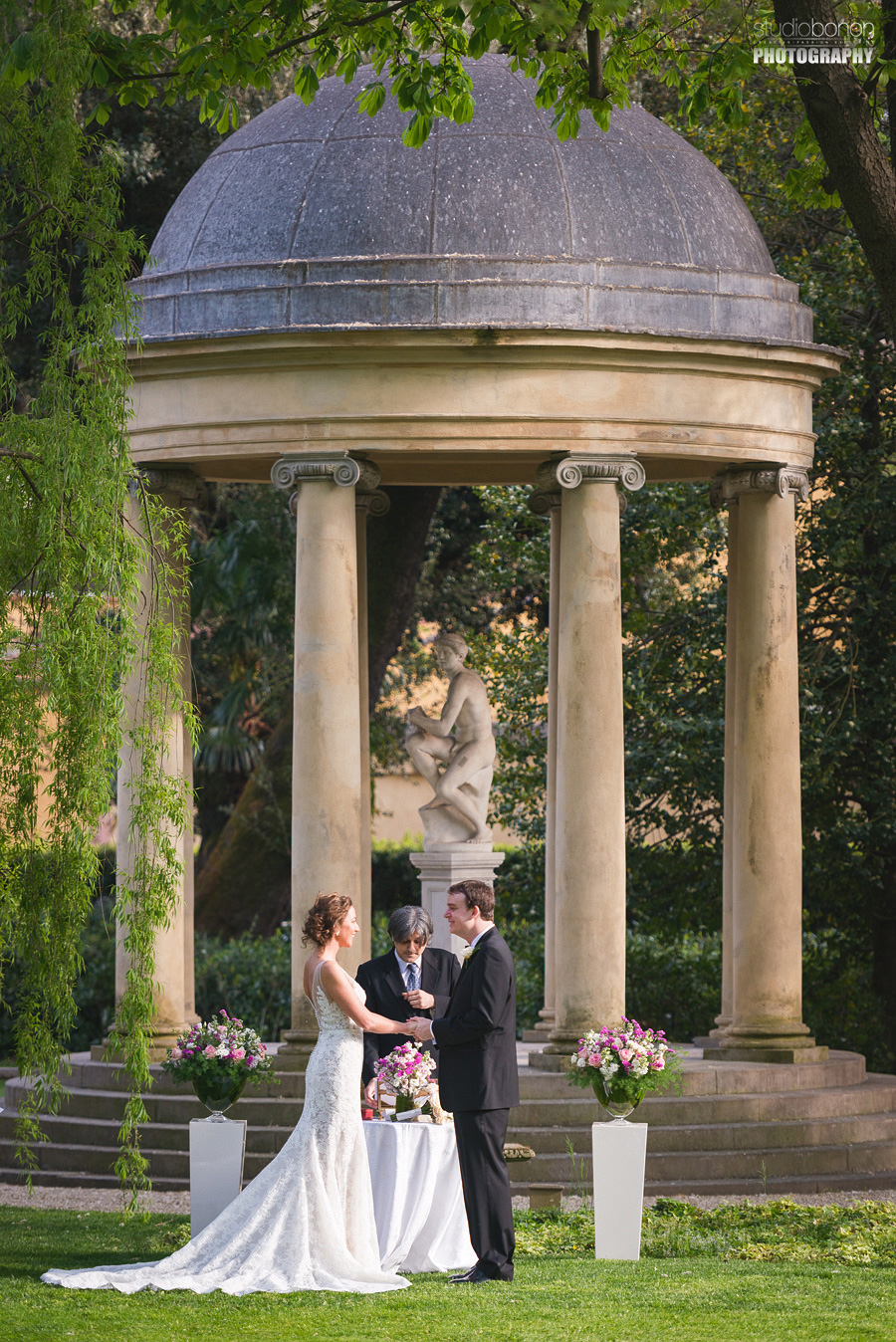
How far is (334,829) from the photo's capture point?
17234 millimetres

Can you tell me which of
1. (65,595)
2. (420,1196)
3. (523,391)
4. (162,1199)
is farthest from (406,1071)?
(523,391)

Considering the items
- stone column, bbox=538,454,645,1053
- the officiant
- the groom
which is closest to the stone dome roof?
stone column, bbox=538,454,645,1053

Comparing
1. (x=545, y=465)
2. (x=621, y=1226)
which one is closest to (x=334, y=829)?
(x=545, y=465)

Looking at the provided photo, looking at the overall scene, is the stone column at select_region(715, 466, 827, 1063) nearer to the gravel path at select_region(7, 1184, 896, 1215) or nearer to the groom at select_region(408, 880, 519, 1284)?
the gravel path at select_region(7, 1184, 896, 1215)

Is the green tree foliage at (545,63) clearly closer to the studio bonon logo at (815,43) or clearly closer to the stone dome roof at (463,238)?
the studio bonon logo at (815,43)

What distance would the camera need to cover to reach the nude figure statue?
63.7ft

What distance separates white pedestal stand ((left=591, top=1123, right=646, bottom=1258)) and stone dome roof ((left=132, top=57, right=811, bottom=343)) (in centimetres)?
766

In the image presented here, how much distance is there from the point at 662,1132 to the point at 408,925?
4794 mm

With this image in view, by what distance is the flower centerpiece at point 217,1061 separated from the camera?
13969 mm

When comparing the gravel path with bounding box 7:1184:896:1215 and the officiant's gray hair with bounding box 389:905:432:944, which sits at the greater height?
the officiant's gray hair with bounding box 389:905:432:944

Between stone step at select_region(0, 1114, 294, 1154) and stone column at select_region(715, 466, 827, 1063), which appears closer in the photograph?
stone step at select_region(0, 1114, 294, 1154)

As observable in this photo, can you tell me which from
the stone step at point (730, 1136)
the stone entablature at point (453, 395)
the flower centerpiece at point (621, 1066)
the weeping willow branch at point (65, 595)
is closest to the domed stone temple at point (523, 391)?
the stone entablature at point (453, 395)

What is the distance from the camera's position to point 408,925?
13148mm

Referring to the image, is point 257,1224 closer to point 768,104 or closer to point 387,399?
point 387,399
